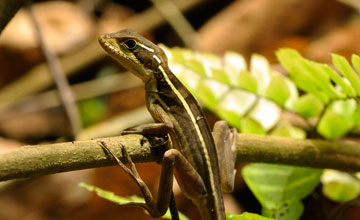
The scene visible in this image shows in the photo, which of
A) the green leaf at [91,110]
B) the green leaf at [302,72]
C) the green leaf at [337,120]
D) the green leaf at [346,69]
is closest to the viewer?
the green leaf at [346,69]

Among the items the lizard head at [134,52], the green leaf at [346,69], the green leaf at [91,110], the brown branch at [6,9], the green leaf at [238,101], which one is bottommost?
the green leaf at [91,110]

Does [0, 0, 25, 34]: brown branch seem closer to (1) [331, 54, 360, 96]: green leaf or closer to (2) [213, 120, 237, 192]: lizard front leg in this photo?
(2) [213, 120, 237, 192]: lizard front leg

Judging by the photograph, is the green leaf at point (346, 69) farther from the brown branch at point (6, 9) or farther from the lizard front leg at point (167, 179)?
the brown branch at point (6, 9)

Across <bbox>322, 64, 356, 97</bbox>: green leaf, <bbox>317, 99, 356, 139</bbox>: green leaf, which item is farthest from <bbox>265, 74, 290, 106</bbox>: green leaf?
<bbox>322, 64, 356, 97</bbox>: green leaf

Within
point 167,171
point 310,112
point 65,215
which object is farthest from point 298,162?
point 65,215

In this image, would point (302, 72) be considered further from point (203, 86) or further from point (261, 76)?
point (203, 86)

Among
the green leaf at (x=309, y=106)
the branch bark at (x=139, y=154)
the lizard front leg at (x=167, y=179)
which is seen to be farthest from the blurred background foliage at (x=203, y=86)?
the lizard front leg at (x=167, y=179)
